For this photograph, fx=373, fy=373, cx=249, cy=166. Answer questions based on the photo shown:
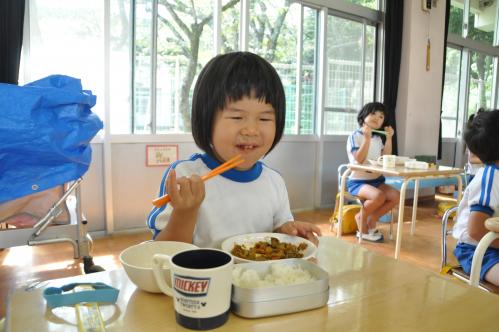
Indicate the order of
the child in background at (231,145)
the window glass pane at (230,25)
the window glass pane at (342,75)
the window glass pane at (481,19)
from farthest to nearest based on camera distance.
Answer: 1. the window glass pane at (481,19)
2. the window glass pane at (342,75)
3. the window glass pane at (230,25)
4. the child in background at (231,145)

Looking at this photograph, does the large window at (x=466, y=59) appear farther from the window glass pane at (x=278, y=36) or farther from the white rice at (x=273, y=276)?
the white rice at (x=273, y=276)

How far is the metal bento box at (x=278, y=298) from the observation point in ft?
1.73

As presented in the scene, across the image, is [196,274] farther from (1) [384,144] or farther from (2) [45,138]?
(1) [384,144]

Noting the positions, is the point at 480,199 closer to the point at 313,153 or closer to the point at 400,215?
the point at 400,215

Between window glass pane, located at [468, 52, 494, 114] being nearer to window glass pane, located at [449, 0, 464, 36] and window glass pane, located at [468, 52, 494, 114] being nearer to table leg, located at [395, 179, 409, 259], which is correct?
window glass pane, located at [449, 0, 464, 36]

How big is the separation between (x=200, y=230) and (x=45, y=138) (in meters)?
0.99

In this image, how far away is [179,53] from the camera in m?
3.27

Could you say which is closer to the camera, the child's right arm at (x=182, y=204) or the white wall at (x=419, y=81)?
the child's right arm at (x=182, y=204)

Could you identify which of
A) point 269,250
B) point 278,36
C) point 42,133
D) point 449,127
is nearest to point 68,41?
point 42,133

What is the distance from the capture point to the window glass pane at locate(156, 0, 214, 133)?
319cm

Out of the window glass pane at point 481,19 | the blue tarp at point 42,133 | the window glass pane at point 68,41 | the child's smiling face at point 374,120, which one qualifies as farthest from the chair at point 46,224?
the window glass pane at point 481,19

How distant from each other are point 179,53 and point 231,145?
2597 mm

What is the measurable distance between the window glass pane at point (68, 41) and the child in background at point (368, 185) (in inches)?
84.6

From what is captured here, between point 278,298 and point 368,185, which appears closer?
point 278,298
